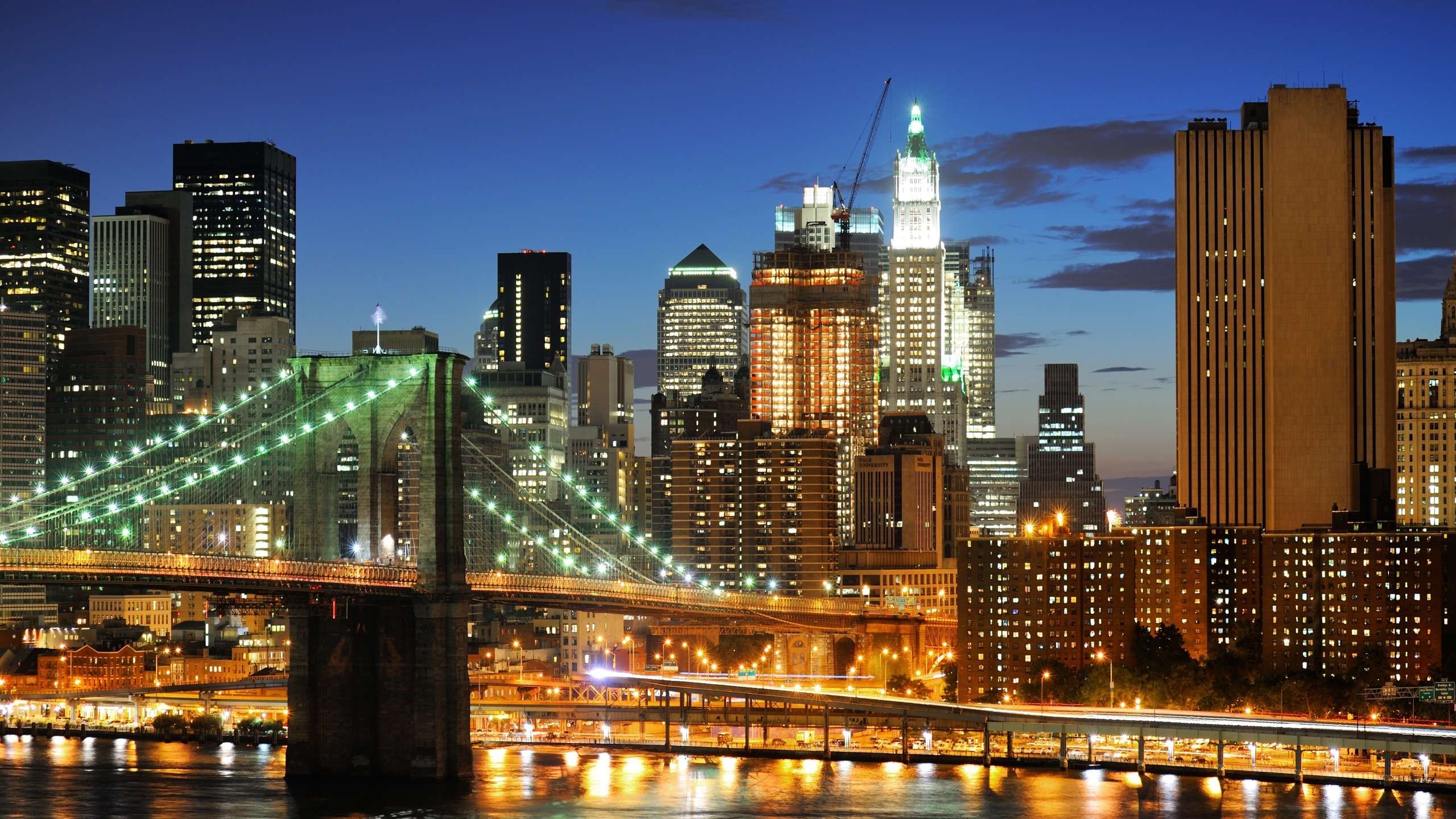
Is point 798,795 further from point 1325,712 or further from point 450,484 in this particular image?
point 1325,712

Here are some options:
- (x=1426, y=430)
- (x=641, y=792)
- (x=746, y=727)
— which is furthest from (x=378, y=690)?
(x=1426, y=430)

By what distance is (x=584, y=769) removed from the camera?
3782 inches

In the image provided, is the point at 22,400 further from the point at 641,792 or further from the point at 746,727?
the point at 641,792

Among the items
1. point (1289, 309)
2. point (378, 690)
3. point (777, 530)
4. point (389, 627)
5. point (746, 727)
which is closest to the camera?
point (378, 690)

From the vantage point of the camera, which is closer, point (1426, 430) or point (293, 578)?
point (293, 578)

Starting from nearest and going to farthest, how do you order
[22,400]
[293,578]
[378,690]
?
[293,578] < [378,690] < [22,400]

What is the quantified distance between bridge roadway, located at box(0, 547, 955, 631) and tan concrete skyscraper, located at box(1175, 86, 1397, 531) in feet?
198

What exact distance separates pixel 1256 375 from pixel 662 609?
65.3 meters

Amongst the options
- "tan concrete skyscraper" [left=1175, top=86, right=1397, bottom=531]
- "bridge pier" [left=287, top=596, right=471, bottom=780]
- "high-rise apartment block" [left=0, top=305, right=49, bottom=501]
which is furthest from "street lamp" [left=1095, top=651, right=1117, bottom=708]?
"high-rise apartment block" [left=0, top=305, right=49, bottom=501]

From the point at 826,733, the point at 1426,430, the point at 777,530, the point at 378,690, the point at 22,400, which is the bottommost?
the point at 826,733

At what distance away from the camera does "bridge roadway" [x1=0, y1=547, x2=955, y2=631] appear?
69.9 m

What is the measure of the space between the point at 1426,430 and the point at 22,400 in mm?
116731

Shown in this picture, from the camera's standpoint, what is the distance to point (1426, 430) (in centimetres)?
18412

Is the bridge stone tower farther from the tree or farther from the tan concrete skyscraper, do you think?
the tan concrete skyscraper
